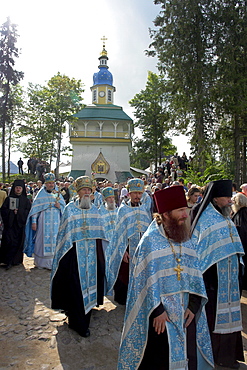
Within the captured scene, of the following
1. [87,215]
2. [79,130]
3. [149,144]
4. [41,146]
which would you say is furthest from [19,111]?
[87,215]

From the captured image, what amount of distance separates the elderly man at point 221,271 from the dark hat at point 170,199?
A: 43.5 inches

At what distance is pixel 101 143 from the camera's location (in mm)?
36938

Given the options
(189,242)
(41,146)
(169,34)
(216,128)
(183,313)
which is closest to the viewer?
(183,313)

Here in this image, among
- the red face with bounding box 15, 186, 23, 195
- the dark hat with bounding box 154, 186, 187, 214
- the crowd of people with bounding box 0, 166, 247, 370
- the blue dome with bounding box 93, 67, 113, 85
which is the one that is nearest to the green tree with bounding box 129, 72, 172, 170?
the blue dome with bounding box 93, 67, 113, 85

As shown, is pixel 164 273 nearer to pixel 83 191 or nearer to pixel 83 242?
pixel 83 242

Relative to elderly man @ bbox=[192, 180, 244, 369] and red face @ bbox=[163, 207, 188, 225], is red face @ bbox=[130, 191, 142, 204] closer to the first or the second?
elderly man @ bbox=[192, 180, 244, 369]

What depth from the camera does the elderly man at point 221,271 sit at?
336 cm

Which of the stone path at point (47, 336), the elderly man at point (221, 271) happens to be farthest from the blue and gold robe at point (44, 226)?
the elderly man at point (221, 271)

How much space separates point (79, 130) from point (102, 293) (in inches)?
1340

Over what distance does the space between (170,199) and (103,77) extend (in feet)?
149

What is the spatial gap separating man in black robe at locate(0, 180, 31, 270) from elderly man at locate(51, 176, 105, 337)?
11.4 ft

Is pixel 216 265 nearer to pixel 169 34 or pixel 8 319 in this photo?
pixel 8 319

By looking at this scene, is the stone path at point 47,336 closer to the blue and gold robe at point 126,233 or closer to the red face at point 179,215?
the blue and gold robe at point 126,233

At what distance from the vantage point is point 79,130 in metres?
37.1
